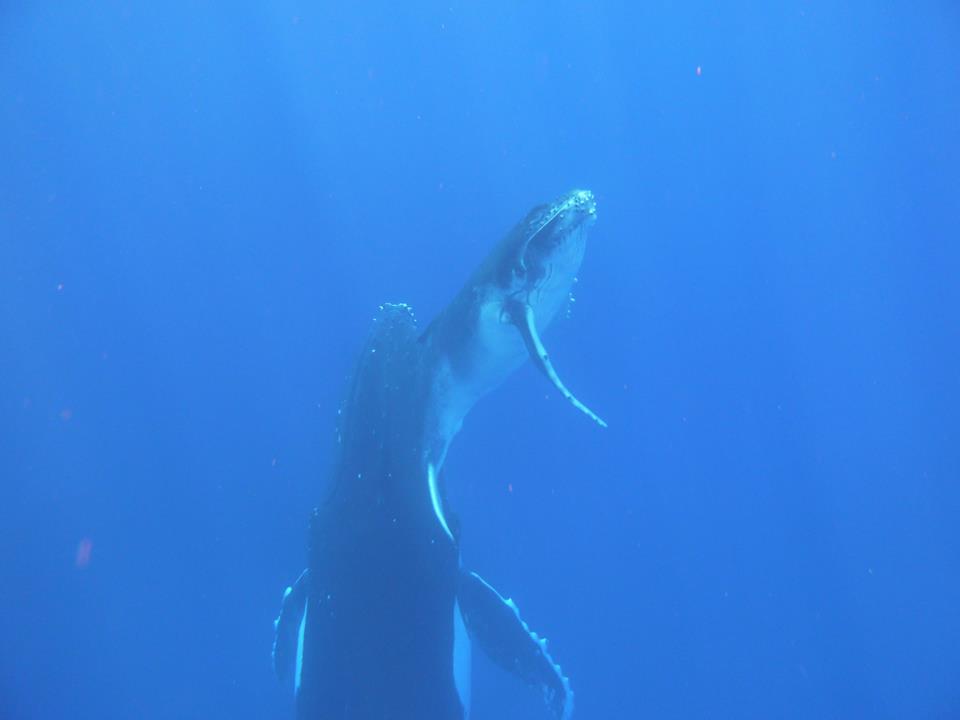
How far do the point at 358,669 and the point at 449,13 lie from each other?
17048mm

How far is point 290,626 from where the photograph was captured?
7.03 metres

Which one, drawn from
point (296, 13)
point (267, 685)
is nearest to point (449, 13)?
point (296, 13)

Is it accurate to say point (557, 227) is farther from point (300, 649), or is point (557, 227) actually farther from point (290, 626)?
point (290, 626)

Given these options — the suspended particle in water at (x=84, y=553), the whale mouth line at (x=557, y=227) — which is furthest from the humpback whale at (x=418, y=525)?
the suspended particle in water at (x=84, y=553)

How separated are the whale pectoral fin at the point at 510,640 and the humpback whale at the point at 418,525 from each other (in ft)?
0.04

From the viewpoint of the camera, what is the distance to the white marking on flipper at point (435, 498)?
20.0 ft

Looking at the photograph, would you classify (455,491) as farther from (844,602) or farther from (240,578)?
(844,602)

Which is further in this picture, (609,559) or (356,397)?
(609,559)

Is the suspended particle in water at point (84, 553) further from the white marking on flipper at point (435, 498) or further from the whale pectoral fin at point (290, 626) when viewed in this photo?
the white marking on flipper at point (435, 498)

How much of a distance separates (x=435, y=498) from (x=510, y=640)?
67.5 inches

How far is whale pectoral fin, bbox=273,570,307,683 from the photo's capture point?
22.8 ft

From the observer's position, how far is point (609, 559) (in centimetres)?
1216

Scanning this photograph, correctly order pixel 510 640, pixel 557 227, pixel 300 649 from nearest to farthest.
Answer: pixel 557 227 < pixel 300 649 < pixel 510 640

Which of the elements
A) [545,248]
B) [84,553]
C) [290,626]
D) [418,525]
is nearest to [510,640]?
[418,525]
